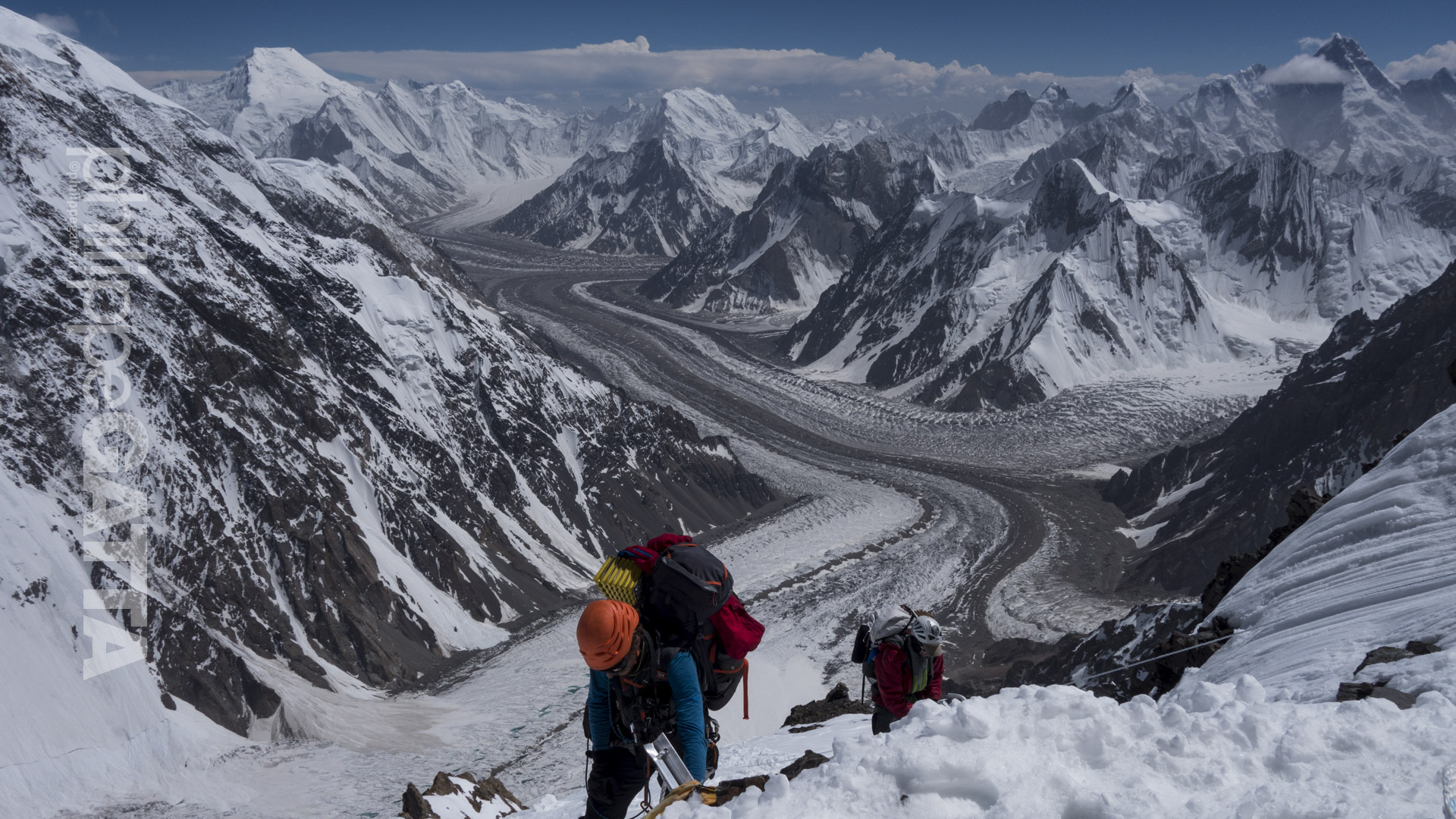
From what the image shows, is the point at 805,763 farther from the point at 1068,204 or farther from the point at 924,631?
the point at 1068,204

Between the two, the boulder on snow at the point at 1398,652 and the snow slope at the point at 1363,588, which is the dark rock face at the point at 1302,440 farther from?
the boulder on snow at the point at 1398,652

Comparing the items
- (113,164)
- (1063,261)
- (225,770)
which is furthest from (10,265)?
(1063,261)

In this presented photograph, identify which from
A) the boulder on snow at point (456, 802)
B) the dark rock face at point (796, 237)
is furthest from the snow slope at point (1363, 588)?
the dark rock face at point (796, 237)

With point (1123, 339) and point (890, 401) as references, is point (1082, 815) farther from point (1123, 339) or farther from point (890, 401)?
point (1123, 339)

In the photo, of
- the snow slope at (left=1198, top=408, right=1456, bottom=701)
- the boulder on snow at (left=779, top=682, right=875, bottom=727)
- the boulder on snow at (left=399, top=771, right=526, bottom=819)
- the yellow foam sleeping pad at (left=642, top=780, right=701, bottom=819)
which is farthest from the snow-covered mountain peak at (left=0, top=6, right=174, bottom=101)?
the snow slope at (left=1198, top=408, right=1456, bottom=701)

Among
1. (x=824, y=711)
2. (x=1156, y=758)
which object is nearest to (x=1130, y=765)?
(x=1156, y=758)

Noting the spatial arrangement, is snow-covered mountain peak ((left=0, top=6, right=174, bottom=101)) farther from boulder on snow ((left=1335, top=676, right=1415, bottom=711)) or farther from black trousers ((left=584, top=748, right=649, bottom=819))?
boulder on snow ((left=1335, top=676, right=1415, bottom=711))
